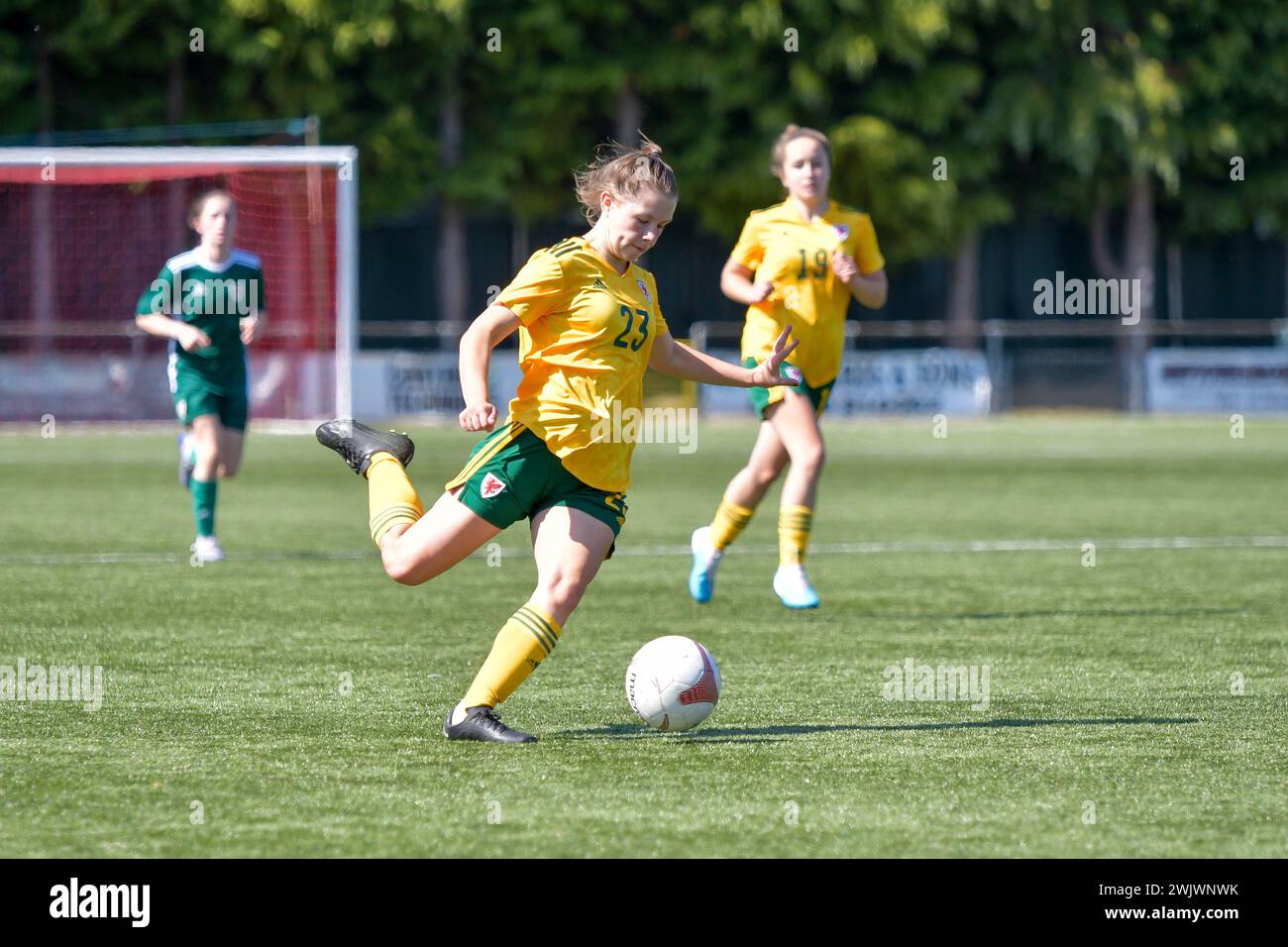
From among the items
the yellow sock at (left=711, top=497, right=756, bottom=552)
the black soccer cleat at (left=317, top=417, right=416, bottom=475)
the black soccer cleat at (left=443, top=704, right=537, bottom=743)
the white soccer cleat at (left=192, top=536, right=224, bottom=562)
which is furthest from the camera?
the white soccer cleat at (left=192, top=536, right=224, bottom=562)

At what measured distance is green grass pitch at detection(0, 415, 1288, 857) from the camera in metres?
4.72

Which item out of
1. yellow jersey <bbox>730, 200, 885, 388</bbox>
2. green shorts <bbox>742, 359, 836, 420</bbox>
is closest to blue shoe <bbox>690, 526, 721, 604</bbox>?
green shorts <bbox>742, 359, 836, 420</bbox>

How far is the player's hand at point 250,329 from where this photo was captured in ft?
36.5

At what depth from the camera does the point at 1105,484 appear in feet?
58.0

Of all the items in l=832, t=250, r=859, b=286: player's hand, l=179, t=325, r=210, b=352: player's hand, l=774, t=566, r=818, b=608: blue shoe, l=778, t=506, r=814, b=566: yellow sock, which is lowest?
l=774, t=566, r=818, b=608: blue shoe

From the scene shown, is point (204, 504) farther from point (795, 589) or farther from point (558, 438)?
point (558, 438)

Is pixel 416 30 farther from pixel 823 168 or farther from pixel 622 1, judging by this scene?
pixel 823 168

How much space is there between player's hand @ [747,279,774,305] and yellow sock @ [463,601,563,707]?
3.22 metres

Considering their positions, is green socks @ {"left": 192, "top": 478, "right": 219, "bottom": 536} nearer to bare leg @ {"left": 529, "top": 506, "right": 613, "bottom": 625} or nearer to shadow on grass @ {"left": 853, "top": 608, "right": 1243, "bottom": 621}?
shadow on grass @ {"left": 853, "top": 608, "right": 1243, "bottom": 621}

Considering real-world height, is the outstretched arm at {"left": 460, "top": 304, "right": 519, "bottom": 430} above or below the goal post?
below

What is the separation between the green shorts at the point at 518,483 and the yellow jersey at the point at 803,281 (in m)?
3.39

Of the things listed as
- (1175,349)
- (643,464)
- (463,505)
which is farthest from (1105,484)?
(1175,349)


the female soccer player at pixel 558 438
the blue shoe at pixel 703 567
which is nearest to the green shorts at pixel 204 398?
the blue shoe at pixel 703 567

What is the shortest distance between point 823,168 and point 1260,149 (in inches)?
1166
